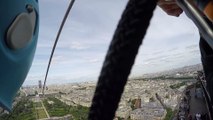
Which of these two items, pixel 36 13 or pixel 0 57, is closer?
pixel 0 57

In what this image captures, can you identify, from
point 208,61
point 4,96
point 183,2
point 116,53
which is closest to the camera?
point 116,53

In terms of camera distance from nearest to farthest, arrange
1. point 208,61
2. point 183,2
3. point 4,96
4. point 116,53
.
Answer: point 116,53, point 183,2, point 208,61, point 4,96

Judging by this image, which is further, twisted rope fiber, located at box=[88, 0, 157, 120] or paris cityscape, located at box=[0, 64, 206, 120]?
paris cityscape, located at box=[0, 64, 206, 120]

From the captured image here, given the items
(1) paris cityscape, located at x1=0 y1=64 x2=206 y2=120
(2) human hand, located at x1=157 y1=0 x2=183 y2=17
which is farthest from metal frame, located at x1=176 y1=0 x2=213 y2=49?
(1) paris cityscape, located at x1=0 y1=64 x2=206 y2=120

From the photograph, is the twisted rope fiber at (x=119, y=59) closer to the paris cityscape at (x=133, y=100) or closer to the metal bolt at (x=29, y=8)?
the metal bolt at (x=29, y=8)

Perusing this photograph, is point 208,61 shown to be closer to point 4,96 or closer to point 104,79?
point 104,79

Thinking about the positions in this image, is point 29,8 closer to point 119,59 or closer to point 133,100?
point 119,59

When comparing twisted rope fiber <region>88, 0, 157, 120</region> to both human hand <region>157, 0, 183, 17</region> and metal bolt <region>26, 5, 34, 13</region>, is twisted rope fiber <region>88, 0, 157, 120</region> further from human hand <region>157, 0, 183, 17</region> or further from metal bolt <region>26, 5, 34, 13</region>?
metal bolt <region>26, 5, 34, 13</region>

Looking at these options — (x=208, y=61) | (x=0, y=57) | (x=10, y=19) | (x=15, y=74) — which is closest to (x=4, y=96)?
(x=15, y=74)

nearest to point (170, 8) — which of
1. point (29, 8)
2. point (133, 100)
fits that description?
point (29, 8)
